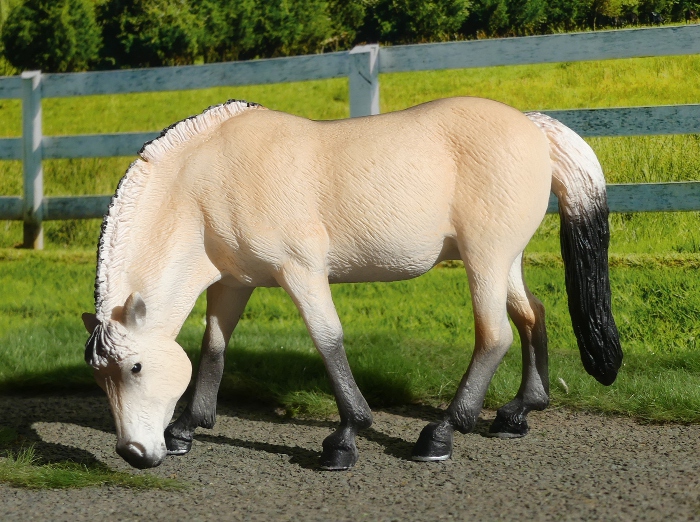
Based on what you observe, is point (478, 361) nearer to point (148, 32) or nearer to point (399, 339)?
point (399, 339)

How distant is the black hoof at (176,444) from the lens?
12.5 ft

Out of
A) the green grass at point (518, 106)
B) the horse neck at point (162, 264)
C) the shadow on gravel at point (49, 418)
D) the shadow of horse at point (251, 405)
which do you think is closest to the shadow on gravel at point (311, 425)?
the shadow of horse at point (251, 405)

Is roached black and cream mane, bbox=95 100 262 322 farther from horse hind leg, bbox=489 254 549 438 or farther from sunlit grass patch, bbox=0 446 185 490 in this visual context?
horse hind leg, bbox=489 254 549 438

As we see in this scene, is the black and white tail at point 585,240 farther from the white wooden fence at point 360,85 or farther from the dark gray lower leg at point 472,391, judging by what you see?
the white wooden fence at point 360,85

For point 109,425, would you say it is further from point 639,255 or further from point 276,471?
point 639,255

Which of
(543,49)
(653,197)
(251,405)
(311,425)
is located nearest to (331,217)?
(311,425)

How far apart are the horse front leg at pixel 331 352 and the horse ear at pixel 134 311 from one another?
55cm

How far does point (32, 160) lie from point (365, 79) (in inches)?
116

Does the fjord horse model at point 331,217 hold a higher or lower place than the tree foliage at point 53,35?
lower

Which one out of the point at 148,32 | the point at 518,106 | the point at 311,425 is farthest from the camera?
the point at 148,32

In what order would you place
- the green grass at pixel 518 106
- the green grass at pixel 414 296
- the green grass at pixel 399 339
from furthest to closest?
the green grass at pixel 518 106
the green grass at pixel 414 296
the green grass at pixel 399 339

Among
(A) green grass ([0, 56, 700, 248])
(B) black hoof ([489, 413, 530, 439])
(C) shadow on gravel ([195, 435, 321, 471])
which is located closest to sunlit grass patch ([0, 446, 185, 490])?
(C) shadow on gravel ([195, 435, 321, 471])

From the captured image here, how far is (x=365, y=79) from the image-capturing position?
6.47m

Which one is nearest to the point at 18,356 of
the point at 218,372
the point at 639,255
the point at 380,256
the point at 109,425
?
the point at 109,425
